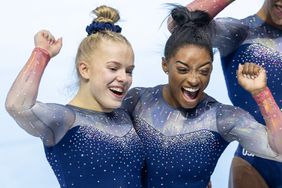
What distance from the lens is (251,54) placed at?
2.61 meters

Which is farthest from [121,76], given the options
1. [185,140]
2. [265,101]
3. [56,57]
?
[56,57]

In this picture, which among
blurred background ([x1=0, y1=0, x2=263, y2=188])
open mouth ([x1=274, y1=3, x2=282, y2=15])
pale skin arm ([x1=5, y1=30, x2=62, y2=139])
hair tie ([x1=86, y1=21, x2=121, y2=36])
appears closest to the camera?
pale skin arm ([x1=5, y1=30, x2=62, y2=139])

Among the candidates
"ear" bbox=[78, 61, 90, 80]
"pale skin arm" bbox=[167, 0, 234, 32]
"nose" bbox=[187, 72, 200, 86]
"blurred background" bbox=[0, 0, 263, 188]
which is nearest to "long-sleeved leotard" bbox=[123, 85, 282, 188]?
"nose" bbox=[187, 72, 200, 86]

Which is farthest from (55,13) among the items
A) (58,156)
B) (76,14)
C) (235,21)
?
(58,156)

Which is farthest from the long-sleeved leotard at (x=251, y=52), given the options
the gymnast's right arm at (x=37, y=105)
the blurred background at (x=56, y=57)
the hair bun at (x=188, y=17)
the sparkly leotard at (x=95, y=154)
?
the blurred background at (x=56, y=57)

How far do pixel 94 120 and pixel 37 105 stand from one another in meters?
0.21

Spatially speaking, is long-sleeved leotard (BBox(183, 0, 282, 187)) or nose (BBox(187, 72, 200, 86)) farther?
long-sleeved leotard (BBox(183, 0, 282, 187))

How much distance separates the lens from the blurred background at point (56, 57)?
364 cm

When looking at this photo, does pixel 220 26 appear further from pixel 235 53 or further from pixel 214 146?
pixel 214 146

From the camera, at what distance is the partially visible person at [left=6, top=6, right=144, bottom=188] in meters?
2.25

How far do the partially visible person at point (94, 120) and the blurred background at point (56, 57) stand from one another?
3.57 ft

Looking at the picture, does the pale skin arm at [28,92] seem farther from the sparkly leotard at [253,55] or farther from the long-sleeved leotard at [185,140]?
the sparkly leotard at [253,55]

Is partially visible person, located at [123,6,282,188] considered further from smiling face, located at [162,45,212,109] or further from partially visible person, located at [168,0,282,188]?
partially visible person, located at [168,0,282,188]

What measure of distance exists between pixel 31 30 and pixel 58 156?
7.89 feet
